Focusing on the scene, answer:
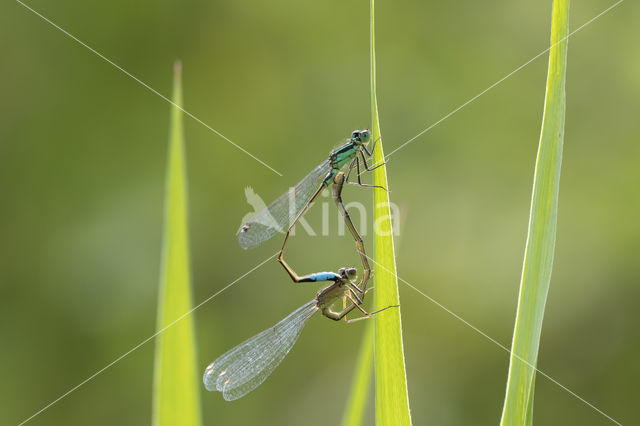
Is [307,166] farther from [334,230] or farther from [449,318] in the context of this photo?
[449,318]

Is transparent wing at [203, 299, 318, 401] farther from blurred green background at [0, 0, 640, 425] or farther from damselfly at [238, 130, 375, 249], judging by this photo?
blurred green background at [0, 0, 640, 425]

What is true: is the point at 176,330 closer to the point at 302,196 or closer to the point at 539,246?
the point at 539,246

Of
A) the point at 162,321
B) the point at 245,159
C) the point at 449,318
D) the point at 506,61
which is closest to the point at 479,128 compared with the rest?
the point at 506,61

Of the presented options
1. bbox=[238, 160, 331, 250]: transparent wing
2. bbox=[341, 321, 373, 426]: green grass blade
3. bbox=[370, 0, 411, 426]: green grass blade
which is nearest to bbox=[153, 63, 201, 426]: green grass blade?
bbox=[341, 321, 373, 426]: green grass blade

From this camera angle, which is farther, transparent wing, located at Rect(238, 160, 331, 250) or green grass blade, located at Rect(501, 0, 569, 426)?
transparent wing, located at Rect(238, 160, 331, 250)

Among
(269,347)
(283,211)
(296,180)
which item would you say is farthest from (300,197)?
(269,347)

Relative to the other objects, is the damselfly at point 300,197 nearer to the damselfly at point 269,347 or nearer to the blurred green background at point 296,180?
the damselfly at point 269,347
